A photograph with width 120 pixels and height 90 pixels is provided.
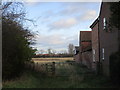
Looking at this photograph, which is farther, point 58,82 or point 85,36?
point 85,36

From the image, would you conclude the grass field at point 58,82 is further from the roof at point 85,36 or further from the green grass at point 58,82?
the roof at point 85,36

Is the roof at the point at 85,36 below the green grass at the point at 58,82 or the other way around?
the other way around

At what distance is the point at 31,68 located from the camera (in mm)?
23578

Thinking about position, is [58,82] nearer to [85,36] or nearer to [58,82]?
[58,82]

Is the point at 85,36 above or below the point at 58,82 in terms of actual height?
above

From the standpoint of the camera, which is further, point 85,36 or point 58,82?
point 85,36

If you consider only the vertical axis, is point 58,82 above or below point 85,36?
below

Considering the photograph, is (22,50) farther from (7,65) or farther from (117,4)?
(117,4)

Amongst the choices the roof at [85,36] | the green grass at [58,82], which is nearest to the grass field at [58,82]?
the green grass at [58,82]

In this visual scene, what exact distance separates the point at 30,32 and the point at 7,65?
10.7 meters

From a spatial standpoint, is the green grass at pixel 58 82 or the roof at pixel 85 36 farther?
the roof at pixel 85 36

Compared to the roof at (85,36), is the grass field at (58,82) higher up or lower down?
lower down

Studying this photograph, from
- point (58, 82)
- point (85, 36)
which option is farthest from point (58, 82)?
point (85, 36)

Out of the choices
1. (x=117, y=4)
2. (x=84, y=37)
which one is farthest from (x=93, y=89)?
(x=84, y=37)
